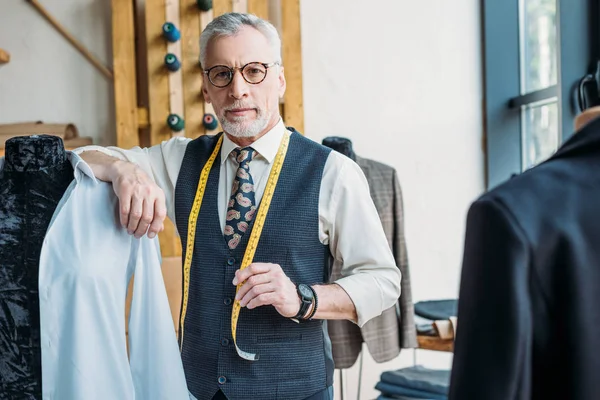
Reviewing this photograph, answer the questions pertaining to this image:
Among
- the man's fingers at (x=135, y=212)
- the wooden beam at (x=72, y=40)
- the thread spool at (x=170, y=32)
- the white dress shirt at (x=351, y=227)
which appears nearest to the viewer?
the man's fingers at (x=135, y=212)

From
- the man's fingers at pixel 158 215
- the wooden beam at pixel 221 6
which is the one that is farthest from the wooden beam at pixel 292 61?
the man's fingers at pixel 158 215

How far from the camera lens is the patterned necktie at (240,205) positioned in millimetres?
1572

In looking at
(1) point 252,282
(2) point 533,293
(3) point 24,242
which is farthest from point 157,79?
(2) point 533,293

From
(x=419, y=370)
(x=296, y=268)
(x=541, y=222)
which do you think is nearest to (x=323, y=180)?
(x=296, y=268)

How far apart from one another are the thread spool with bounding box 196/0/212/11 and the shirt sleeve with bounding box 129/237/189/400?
1.94m

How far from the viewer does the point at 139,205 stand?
4.24 feet

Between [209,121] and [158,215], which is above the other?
[209,121]

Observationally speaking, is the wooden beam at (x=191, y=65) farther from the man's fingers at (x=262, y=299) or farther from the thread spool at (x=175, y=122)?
the man's fingers at (x=262, y=299)

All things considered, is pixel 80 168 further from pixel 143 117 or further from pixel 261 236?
pixel 143 117

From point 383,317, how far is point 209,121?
48.0 inches

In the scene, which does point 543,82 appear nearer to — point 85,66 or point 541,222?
point 85,66

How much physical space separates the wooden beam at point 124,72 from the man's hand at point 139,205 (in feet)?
6.24

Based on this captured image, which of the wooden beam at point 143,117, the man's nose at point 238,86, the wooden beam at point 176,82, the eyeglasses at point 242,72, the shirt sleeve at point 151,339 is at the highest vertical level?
the wooden beam at point 176,82

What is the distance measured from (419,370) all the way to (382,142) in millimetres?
1308
